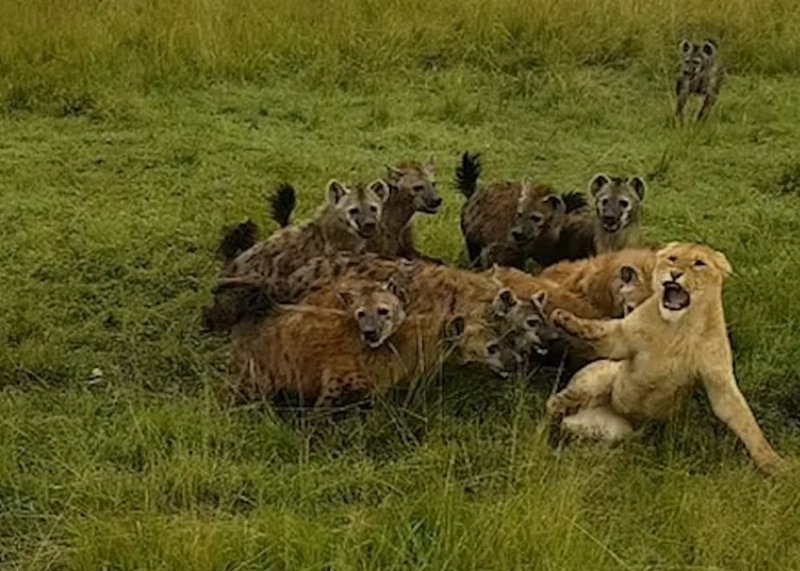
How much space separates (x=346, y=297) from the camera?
231 inches

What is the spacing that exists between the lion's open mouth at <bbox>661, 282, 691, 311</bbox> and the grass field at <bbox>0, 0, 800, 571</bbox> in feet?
1.56

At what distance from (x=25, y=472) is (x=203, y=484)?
1.94 feet

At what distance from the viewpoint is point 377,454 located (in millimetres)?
5293

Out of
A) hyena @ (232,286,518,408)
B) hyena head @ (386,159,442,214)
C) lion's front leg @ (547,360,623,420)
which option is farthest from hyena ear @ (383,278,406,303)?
hyena head @ (386,159,442,214)

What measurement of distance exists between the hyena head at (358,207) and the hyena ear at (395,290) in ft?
3.60

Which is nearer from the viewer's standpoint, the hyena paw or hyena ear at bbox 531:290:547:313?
the hyena paw

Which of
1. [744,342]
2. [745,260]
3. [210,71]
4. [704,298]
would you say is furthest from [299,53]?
[704,298]

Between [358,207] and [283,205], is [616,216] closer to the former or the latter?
[358,207]

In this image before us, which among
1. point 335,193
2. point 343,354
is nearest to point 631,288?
point 343,354

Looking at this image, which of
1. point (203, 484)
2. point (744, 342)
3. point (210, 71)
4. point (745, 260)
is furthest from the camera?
point (210, 71)

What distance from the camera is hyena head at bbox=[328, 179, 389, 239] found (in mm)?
7062

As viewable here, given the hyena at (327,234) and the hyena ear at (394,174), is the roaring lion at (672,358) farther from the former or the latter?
the hyena ear at (394,174)

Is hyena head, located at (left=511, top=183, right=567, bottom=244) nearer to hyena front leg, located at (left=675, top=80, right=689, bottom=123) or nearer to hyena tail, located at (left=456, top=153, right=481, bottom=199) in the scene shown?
hyena tail, located at (left=456, top=153, right=481, bottom=199)

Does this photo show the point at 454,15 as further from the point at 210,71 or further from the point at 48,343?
the point at 48,343
